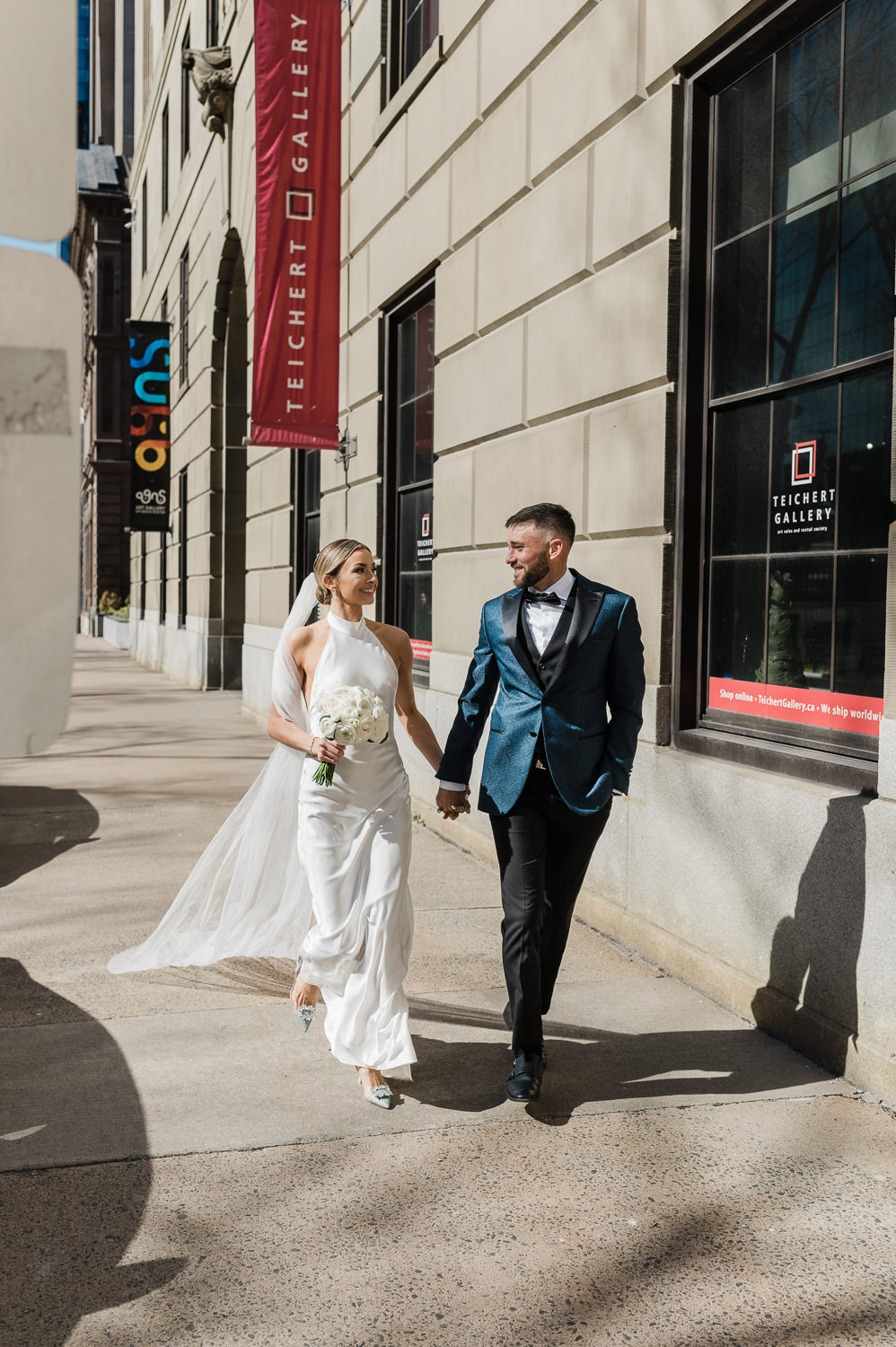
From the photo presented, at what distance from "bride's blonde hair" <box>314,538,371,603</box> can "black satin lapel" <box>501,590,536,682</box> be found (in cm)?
55

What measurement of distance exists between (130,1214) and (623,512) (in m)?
4.14

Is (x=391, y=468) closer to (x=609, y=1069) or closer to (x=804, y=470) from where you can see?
(x=804, y=470)

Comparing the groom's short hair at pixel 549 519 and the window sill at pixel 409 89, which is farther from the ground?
the window sill at pixel 409 89

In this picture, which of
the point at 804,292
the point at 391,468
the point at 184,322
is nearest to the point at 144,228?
the point at 184,322

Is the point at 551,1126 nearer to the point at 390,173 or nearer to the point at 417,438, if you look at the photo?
the point at 417,438

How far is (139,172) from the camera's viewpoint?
32.6 meters

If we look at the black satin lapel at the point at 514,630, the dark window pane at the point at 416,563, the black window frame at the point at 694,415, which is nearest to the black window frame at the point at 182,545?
the dark window pane at the point at 416,563

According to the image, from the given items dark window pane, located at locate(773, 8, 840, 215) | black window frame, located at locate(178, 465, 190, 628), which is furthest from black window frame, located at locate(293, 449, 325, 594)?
black window frame, located at locate(178, 465, 190, 628)

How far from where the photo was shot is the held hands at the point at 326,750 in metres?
4.16

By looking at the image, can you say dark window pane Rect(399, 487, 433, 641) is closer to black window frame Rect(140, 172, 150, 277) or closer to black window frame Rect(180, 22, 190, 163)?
black window frame Rect(180, 22, 190, 163)

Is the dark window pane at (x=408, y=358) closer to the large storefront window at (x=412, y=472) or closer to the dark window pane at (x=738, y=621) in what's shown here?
the large storefront window at (x=412, y=472)

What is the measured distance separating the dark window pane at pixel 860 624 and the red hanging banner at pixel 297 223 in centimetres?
756

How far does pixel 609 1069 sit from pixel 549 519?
2004 mm

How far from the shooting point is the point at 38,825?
927cm
